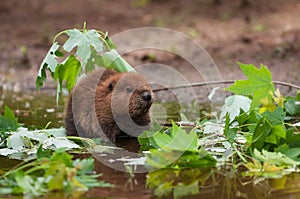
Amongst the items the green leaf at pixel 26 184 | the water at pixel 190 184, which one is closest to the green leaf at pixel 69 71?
the water at pixel 190 184

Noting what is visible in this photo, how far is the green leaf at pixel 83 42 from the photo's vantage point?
13.8 feet

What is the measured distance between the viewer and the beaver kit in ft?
16.4

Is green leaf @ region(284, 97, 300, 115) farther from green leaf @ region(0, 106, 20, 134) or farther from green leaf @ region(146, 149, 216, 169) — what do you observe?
green leaf @ region(0, 106, 20, 134)

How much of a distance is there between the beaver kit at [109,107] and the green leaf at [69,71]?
0.38m

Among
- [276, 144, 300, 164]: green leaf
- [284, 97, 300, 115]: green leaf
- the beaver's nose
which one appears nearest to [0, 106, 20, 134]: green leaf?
the beaver's nose

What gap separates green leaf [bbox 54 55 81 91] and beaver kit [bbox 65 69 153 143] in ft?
1.26

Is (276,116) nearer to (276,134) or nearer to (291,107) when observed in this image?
(276,134)

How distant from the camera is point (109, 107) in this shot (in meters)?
5.08

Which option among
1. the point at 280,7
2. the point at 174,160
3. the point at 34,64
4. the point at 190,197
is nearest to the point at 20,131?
the point at 174,160

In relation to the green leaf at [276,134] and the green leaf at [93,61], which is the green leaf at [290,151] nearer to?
the green leaf at [276,134]

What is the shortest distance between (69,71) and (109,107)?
576 millimetres

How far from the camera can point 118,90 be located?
16.6 feet

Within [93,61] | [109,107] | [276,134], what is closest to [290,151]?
[276,134]

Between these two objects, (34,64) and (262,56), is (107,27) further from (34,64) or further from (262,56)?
→ (262,56)
